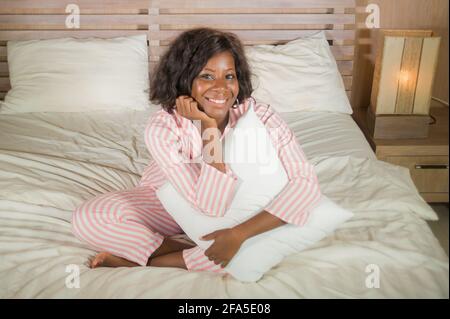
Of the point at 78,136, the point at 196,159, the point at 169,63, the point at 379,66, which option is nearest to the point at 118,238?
the point at 196,159

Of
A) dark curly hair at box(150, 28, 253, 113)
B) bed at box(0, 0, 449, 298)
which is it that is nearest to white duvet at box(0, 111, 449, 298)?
bed at box(0, 0, 449, 298)

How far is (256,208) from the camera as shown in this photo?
3.76 ft

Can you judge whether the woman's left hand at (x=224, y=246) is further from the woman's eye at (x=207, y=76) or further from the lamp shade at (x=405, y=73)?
the lamp shade at (x=405, y=73)

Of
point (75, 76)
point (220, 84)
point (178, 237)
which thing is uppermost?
point (220, 84)

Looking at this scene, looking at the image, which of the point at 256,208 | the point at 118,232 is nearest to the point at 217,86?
the point at 256,208

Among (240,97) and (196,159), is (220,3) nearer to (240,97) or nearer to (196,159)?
(240,97)

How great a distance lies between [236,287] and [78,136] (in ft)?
3.88

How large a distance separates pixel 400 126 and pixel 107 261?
1.51 meters

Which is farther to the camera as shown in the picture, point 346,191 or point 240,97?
point 240,97

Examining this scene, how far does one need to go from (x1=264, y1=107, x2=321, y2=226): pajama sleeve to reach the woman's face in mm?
126

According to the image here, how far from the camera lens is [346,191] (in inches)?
57.1

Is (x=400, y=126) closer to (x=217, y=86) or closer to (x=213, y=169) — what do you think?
(x=217, y=86)

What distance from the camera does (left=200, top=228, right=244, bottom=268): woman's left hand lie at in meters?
1.09

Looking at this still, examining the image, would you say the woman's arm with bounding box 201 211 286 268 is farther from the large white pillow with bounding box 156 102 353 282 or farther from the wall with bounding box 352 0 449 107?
the wall with bounding box 352 0 449 107
